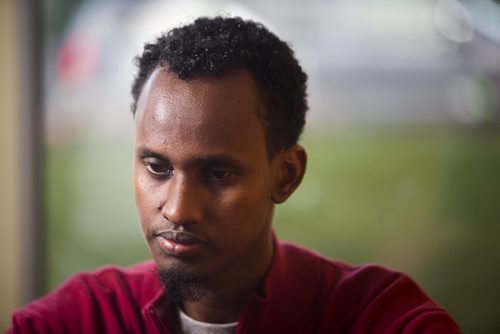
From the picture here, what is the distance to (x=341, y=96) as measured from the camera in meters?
1.71

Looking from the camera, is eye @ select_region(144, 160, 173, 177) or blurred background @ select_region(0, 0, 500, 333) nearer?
eye @ select_region(144, 160, 173, 177)

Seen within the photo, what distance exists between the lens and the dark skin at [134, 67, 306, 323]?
843 millimetres

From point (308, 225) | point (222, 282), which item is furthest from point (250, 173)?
point (308, 225)

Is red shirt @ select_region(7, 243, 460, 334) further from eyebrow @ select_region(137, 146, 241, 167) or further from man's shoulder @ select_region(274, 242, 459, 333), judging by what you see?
eyebrow @ select_region(137, 146, 241, 167)

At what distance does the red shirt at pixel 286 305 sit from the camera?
3.15 ft

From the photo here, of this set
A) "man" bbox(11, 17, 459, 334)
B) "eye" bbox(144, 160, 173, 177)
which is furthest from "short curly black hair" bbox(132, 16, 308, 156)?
"eye" bbox(144, 160, 173, 177)

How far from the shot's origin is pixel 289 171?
0.99m

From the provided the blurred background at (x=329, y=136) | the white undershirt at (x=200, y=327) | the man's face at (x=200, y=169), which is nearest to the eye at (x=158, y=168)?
the man's face at (x=200, y=169)

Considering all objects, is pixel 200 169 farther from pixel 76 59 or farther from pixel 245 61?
pixel 76 59

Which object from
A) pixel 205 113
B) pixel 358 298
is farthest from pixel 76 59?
pixel 358 298

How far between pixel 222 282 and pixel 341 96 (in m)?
0.93

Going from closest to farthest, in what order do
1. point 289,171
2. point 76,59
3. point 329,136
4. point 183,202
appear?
point 183,202
point 289,171
point 329,136
point 76,59

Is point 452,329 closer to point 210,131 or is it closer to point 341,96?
point 210,131

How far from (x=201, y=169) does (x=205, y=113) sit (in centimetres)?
9
